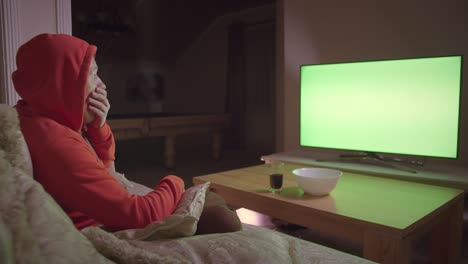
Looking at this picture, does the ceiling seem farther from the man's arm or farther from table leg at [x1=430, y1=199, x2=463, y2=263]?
the man's arm

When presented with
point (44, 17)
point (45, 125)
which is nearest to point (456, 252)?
point (45, 125)

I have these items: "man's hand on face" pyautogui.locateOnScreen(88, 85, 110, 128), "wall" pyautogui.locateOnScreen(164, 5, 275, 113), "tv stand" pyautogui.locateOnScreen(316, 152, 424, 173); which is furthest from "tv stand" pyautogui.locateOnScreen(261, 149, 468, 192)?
"wall" pyautogui.locateOnScreen(164, 5, 275, 113)

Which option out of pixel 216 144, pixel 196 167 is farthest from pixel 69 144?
pixel 216 144

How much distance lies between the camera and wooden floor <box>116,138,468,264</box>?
221cm

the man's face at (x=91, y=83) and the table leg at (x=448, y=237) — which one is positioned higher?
the man's face at (x=91, y=83)

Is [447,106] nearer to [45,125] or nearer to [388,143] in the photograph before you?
[388,143]

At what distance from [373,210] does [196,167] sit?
3.52 m

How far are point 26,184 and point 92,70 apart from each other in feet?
1.53

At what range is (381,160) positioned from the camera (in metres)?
2.39

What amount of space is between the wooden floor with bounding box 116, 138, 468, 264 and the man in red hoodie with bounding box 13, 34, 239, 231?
154 centimetres

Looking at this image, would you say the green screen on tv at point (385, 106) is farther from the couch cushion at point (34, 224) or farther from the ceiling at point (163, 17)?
the ceiling at point (163, 17)

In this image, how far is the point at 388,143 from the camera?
2.35 metres

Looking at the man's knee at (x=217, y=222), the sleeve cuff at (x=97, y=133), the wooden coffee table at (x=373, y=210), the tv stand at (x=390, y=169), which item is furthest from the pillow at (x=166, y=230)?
the tv stand at (x=390, y=169)

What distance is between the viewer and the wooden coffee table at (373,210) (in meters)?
1.32
